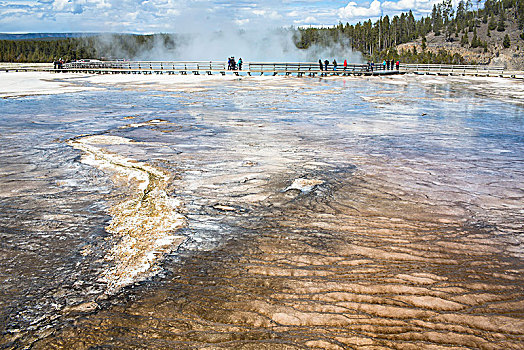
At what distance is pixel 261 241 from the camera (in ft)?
17.3

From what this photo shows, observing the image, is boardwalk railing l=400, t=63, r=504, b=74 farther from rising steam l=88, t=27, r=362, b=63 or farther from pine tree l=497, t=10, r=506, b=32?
pine tree l=497, t=10, r=506, b=32

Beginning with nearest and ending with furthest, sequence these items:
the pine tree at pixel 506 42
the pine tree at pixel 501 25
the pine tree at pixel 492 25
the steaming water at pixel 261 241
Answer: the steaming water at pixel 261 241 → the pine tree at pixel 506 42 → the pine tree at pixel 501 25 → the pine tree at pixel 492 25

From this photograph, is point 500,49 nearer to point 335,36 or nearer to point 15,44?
point 335,36

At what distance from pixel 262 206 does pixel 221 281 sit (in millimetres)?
2175

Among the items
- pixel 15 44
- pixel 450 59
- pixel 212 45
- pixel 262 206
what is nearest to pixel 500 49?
pixel 450 59

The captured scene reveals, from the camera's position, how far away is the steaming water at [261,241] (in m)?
3.66

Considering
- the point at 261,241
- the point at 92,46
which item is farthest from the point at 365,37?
the point at 261,241

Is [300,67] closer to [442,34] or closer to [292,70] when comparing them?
[292,70]

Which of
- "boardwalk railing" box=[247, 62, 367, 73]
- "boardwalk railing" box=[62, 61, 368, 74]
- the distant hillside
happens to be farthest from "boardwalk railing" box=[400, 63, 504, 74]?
the distant hillside

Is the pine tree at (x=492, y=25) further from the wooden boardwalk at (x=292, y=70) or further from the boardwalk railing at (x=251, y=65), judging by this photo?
the boardwalk railing at (x=251, y=65)

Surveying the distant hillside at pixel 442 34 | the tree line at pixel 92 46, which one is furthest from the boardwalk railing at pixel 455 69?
the tree line at pixel 92 46

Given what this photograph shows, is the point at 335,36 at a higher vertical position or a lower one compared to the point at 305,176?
higher

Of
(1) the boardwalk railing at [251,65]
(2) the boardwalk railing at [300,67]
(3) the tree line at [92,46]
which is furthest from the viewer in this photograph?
(3) the tree line at [92,46]

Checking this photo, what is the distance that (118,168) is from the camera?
8188 mm
